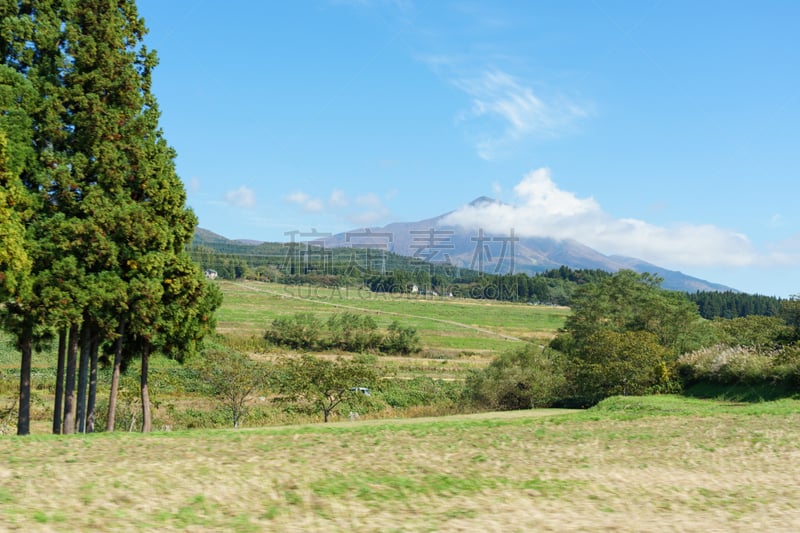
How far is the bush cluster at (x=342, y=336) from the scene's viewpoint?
6594cm

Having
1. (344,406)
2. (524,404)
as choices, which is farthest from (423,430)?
(344,406)

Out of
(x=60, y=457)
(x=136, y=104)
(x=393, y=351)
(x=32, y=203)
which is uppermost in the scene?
(x=136, y=104)

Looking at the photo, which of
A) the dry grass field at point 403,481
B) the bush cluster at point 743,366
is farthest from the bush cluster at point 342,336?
the dry grass field at point 403,481

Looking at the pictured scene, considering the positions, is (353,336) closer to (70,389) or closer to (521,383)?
(521,383)

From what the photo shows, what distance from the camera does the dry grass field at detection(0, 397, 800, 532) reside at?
282 inches

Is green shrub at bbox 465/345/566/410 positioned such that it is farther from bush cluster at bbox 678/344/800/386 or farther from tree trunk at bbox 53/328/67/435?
tree trunk at bbox 53/328/67/435

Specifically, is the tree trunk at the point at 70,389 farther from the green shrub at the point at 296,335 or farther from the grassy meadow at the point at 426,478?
the green shrub at the point at 296,335

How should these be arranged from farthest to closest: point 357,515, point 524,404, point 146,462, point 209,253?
point 209,253 < point 524,404 < point 146,462 < point 357,515

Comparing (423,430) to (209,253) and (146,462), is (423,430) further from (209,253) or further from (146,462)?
(209,253)

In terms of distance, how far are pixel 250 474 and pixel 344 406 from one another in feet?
91.4

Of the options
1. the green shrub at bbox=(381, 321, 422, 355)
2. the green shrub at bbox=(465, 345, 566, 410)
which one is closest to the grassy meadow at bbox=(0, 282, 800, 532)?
the green shrub at bbox=(465, 345, 566, 410)

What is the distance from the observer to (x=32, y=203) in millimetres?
15969

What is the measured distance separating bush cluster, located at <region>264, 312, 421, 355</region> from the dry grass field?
52695 millimetres

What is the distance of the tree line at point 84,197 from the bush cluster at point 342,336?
46.9 metres
